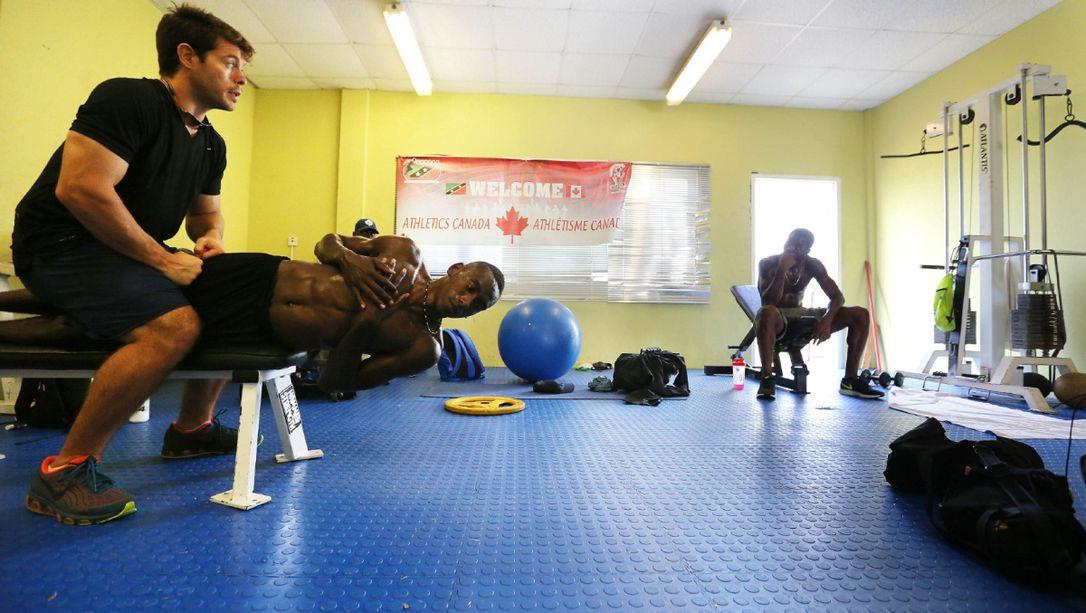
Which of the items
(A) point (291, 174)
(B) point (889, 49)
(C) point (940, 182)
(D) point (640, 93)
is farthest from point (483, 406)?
(C) point (940, 182)

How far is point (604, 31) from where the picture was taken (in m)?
4.12

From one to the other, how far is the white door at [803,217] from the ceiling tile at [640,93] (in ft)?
4.53

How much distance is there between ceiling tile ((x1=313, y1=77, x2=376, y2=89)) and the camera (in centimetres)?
501

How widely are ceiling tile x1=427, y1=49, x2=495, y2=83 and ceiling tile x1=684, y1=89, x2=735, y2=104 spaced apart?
7.05 feet

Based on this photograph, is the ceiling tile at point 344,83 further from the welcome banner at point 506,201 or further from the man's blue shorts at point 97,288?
the man's blue shorts at point 97,288

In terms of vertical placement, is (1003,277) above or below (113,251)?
above

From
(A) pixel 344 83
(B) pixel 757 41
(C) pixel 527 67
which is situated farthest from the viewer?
(A) pixel 344 83

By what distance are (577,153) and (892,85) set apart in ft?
10.6

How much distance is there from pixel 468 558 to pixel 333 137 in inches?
204

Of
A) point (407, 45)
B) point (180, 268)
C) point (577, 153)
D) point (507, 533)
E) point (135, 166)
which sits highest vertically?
point (407, 45)

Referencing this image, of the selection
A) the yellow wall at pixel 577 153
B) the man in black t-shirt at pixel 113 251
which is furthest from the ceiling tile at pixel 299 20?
the man in black t-shirt at pixel 113 251

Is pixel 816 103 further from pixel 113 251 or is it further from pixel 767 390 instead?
pixel 113 251

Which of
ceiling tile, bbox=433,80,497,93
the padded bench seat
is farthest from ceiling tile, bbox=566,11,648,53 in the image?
the padded bench seat

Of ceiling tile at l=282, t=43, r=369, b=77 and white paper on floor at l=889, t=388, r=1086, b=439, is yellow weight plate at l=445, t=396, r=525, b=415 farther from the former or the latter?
ceiling tile at l=282, t=43, r=369, b=77
